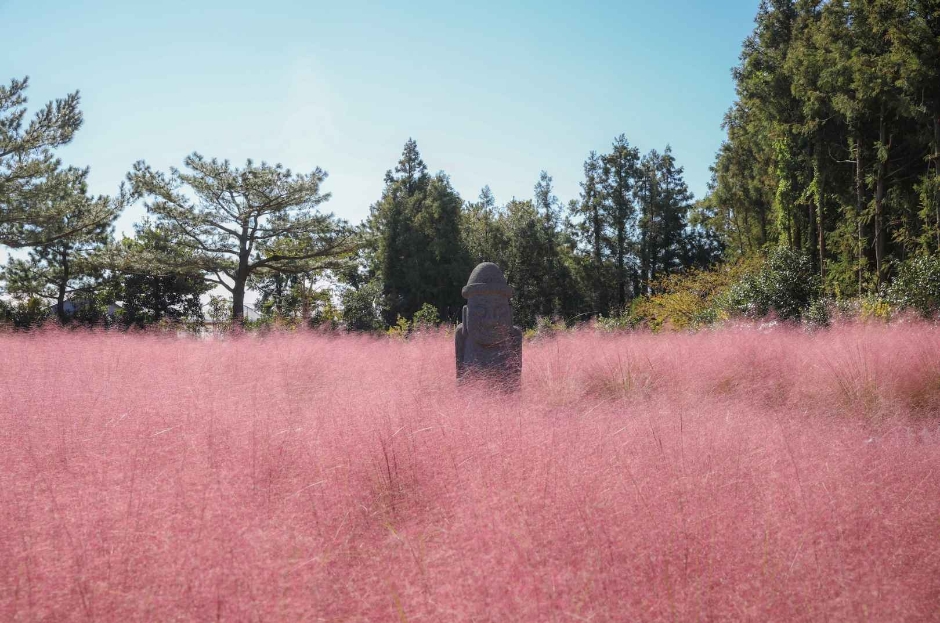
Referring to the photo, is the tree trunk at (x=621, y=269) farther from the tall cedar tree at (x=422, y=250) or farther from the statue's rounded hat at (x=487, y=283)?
the statue's rounded hat at (x=487, y=283)

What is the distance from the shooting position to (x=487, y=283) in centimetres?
594

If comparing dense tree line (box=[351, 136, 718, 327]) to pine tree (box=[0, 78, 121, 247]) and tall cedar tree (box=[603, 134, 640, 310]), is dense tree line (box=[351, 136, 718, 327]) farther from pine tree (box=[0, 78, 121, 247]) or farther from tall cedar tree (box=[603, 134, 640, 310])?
pine tree (box=[0, 78, 121, 247])

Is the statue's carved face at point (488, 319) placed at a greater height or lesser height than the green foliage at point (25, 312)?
lesser

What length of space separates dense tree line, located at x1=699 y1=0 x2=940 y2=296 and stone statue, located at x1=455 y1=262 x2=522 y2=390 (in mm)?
10399

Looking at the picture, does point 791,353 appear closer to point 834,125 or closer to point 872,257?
point 872,257

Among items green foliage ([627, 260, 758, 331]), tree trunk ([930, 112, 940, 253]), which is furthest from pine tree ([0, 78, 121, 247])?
tree trunk ([930, 112, 940, 253])

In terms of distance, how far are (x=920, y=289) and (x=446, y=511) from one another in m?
10.4

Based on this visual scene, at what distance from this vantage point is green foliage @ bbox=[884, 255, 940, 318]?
9.14m

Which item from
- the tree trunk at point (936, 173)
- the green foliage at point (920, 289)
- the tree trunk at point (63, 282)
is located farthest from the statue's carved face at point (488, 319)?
the tree trunk at point (63, 282)

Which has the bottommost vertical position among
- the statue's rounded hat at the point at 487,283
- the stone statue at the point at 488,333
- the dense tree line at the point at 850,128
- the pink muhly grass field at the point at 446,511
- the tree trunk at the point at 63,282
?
the pink muhly grass field at the point at 446,511

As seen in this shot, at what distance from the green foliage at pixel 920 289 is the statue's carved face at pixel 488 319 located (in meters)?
7.07

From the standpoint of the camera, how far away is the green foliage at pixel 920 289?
9140mm

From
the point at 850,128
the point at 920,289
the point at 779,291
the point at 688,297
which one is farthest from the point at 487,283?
the point at 850,128

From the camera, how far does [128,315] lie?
818 inches
